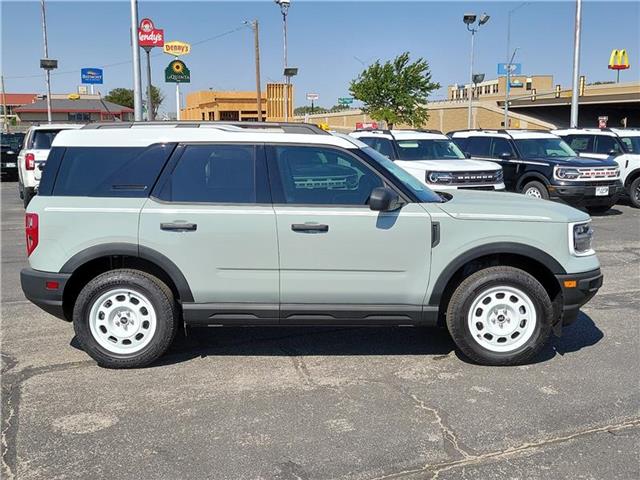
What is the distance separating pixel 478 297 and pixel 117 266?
114 inches

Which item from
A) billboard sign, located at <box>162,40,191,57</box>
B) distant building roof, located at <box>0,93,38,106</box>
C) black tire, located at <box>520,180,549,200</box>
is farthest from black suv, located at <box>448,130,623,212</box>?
distant building roof, located at <box>0,93,38,106</box>

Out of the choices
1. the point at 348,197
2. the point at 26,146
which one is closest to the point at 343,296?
the point at 348,197

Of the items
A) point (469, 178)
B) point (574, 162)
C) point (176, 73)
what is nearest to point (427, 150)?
point (469, 178)

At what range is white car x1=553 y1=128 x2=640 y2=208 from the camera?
14.6 m

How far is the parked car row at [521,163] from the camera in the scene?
11508 millimetres

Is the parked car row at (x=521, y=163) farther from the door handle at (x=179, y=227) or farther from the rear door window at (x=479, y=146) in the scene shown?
the door handle at (x=179, y=227)

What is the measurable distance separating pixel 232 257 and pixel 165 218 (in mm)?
589

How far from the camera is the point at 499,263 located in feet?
15.8

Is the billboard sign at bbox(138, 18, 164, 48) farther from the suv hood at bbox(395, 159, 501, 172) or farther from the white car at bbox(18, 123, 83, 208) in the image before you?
the suv hood at bbox(395, 159, 501, 172)

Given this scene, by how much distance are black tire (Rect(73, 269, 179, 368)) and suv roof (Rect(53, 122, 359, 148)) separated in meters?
1.03

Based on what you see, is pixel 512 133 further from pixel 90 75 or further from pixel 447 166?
pixel 90 75

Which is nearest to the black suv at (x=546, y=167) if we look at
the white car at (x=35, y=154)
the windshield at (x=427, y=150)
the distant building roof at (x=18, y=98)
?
the windshield at (x=427, y=150)

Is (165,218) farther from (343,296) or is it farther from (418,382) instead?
(418,382)

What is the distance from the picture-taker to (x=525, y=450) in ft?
11.5
